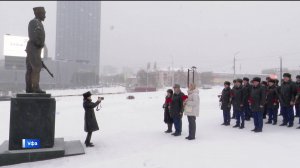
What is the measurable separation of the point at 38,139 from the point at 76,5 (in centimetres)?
15694

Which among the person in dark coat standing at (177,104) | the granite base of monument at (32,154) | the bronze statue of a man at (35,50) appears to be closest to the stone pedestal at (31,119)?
the granite base of monument at (32,154)

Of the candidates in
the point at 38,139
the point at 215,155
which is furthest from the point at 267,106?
the point at 38,139

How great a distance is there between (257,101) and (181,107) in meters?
2.41

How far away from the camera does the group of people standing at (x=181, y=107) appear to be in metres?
8.55

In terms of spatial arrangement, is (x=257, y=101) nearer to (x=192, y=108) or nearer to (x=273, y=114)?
(x=273, y=114)

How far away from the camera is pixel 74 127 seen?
37.5 ft

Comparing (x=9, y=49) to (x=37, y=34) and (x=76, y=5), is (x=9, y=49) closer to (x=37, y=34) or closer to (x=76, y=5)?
(x=37, y=34)

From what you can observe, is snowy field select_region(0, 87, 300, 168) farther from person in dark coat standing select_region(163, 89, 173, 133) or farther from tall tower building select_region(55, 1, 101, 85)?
tall tower building select_region(55, 1, 101, 85)

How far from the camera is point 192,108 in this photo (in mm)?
8508

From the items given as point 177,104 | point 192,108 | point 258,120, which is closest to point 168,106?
point 177,104

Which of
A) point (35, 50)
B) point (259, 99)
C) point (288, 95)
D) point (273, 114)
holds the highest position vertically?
point (35, 50)

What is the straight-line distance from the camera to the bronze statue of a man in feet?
25.0

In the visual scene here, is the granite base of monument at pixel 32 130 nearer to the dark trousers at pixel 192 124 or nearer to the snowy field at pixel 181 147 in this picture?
the snowy field at pixel 181 147

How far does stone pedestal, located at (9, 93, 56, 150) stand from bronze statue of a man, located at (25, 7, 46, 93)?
1.62 feet
